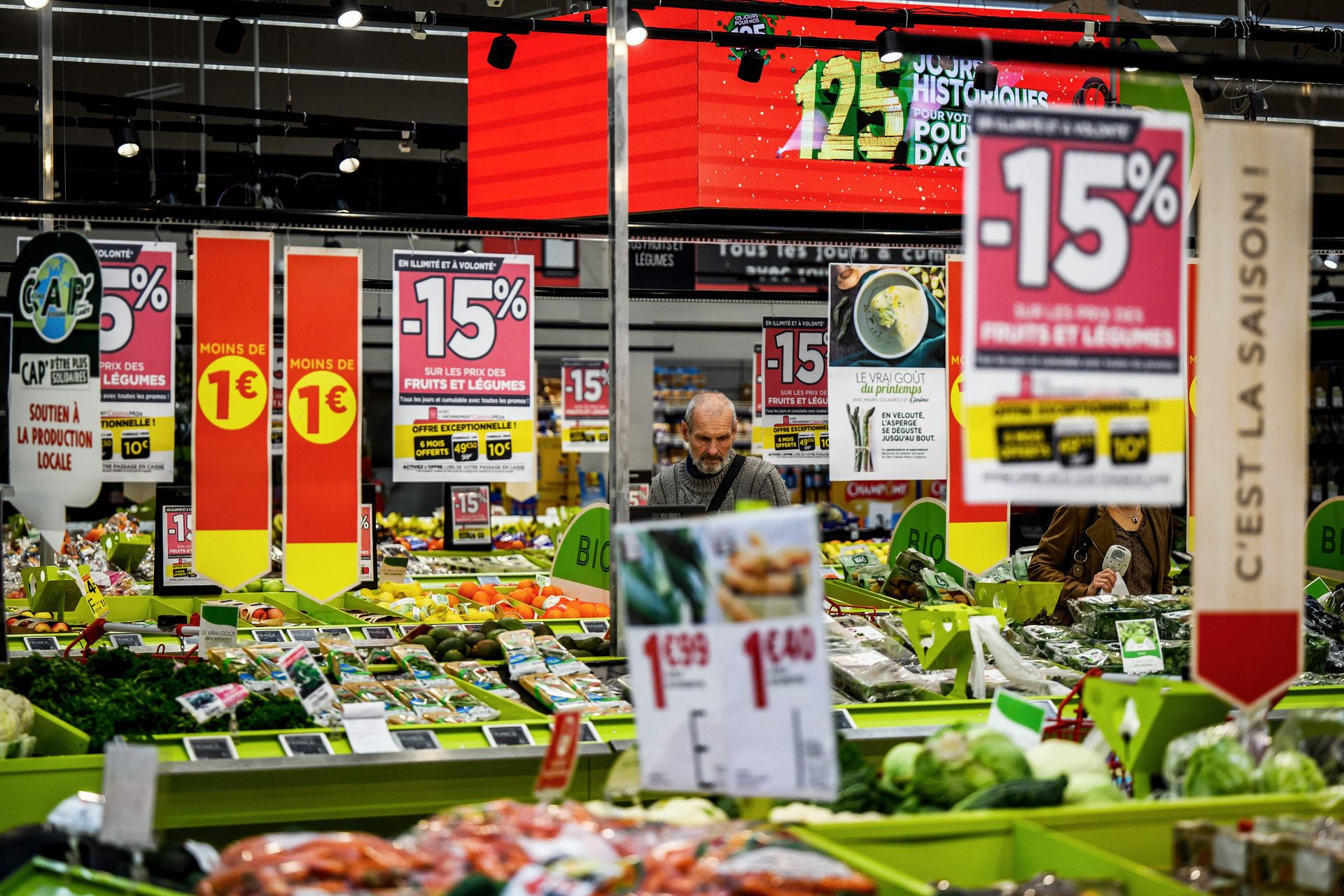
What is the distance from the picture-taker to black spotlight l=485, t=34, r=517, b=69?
7.92 metres

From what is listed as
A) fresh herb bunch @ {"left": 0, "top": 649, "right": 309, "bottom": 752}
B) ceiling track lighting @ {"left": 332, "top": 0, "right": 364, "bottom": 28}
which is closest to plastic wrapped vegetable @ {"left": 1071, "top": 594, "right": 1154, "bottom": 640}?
fresh herb bunch @ {"left": 0, "top": 649, "right": 309, "bottom": 752}

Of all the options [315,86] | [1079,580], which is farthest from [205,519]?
[315,86]

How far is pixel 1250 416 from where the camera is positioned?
265cm

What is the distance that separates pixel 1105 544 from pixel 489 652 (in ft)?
9.52

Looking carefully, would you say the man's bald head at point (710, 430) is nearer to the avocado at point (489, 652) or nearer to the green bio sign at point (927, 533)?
the green bio sign at point (927, 533)

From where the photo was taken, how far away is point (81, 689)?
13.2ft

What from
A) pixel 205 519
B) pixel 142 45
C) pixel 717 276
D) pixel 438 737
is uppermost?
pixel 142 45

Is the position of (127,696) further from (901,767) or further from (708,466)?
(708,466)

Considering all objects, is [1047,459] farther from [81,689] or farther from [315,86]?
[315,86]

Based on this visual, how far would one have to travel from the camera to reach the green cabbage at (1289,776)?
2.78 m

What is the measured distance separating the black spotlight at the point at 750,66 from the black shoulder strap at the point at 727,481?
2.52m

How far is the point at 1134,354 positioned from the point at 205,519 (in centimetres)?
348

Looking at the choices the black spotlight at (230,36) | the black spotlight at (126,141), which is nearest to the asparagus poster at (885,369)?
the black spotlight at (230,36)

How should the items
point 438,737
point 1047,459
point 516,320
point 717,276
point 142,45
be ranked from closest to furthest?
point 1047,459 < point 438,737 < point 516,320 < point 142,45 < point 717,276
